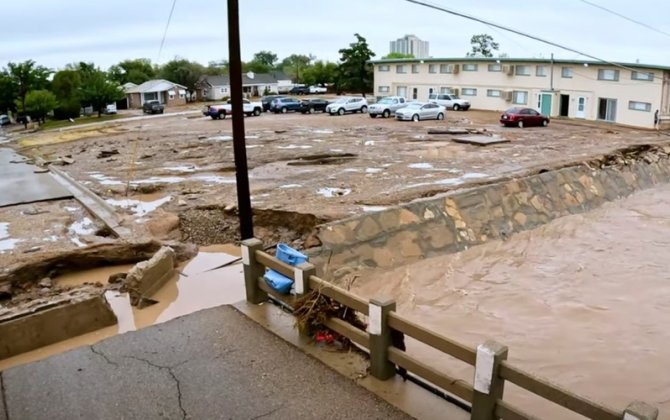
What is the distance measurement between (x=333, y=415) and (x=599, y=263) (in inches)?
392

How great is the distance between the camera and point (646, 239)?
14914 mm

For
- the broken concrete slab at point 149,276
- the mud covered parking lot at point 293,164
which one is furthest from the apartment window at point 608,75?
the broken concrete slab at point 149,276

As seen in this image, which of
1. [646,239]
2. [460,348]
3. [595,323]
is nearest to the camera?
[460,348]

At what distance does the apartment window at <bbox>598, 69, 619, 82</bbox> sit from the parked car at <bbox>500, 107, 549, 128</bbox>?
6971 millimetres

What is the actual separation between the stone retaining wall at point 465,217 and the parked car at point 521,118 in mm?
14676

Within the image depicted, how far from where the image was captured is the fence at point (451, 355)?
13.4 feet

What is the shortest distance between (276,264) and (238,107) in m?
3.20

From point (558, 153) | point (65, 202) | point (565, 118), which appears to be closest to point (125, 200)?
point (65, 202)

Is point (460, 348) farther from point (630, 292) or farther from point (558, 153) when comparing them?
point (558, 153)

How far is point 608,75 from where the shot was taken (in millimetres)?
38719

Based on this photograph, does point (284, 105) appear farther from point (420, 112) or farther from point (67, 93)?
point (67, 93)

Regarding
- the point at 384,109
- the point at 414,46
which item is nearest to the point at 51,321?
the point at 384,109

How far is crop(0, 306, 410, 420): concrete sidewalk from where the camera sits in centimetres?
529

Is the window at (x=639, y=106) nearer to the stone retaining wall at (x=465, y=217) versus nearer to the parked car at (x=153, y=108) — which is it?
the stone retaining wall at (x=465, y=217)
